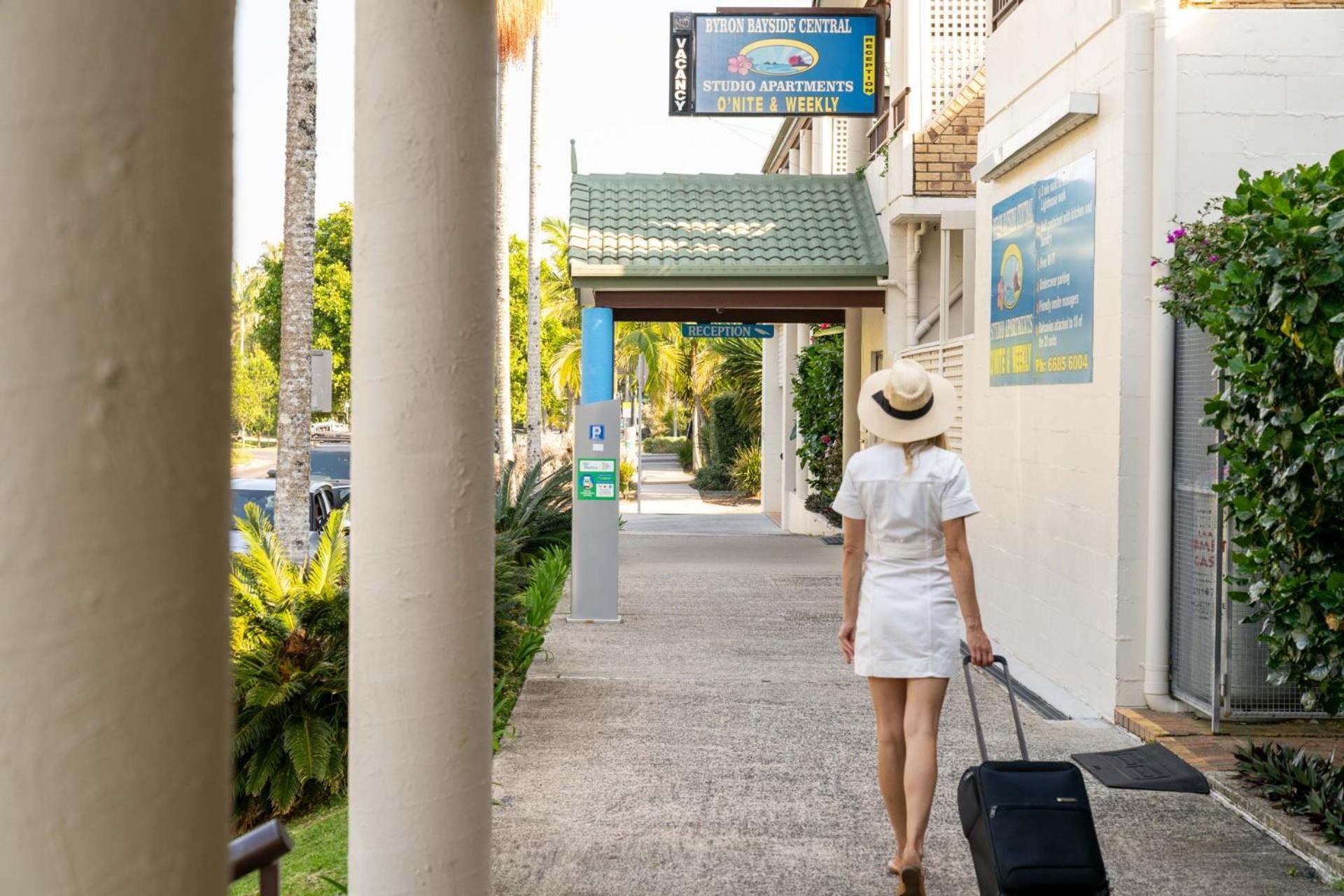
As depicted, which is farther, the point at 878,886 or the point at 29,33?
the point at 878,886

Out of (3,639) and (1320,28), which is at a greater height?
(1320,28)

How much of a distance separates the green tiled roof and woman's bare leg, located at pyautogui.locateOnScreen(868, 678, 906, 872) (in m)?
9.96

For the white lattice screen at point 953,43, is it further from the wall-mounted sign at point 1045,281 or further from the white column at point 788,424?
the white column at point 788,424

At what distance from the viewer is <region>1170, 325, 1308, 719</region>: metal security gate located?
286 inches

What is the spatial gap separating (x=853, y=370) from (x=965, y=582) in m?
13.7

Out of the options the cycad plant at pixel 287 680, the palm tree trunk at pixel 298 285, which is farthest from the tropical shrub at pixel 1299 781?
the palm tree trunk at pixel 298 285

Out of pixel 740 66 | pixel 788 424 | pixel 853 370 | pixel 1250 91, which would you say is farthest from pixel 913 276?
pixel 788 424

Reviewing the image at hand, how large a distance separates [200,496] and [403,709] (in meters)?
2.39

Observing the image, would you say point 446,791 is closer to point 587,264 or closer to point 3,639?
point 3,639

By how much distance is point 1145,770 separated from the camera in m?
6.83

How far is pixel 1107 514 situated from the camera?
321 inches

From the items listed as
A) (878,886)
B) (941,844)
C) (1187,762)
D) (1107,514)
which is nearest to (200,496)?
(878,886)

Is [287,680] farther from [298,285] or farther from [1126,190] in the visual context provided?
[1126,190]

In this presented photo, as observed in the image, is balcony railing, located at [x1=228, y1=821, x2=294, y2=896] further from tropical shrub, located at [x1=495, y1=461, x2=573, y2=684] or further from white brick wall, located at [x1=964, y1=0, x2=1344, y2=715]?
tropical shrub, located at [x1=495, y1=461, x2=573, y2=684]
